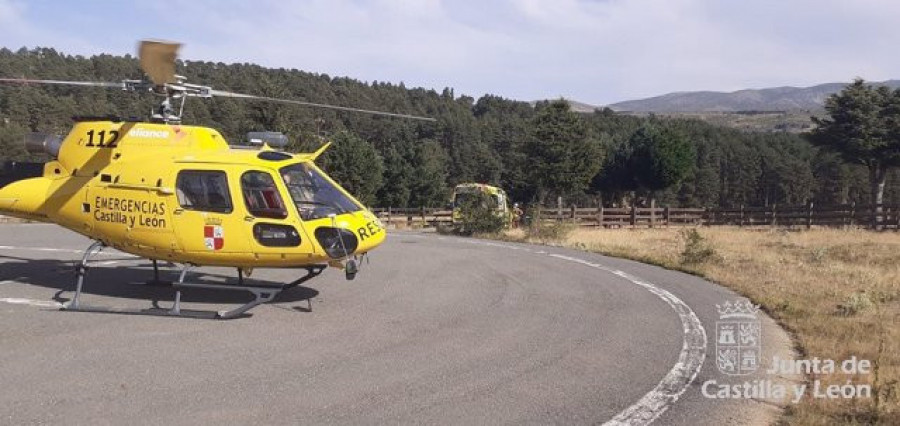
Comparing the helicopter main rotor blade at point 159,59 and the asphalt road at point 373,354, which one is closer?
the asphalt road at point 373,354

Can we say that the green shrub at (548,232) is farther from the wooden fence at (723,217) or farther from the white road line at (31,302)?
the white road line at (31,302)

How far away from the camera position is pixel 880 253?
69.6ft

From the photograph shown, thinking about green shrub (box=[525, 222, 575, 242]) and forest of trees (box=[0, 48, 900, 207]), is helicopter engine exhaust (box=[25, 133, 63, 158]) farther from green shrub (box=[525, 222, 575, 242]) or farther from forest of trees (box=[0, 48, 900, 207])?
green shrub (box=[525, 222, 575, 242])

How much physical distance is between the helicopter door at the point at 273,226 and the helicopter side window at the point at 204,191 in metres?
0.29

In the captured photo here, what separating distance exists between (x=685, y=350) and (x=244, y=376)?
448cm

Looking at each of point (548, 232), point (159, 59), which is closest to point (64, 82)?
point (159, 59)

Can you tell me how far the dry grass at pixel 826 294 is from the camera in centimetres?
558

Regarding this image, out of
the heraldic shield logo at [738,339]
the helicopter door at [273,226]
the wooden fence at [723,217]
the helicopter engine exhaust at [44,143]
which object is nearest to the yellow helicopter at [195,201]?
the helicopter door at [273,226]

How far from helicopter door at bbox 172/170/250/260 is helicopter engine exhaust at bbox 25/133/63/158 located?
2.53 metres

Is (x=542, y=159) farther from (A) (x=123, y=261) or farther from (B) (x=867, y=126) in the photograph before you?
(A) (x=123, y=261)

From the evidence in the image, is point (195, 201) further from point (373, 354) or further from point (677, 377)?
point (677, 377)

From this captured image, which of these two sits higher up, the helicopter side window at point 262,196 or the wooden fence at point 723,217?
the helicopter side window at point 262,196

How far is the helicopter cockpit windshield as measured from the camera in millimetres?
9391

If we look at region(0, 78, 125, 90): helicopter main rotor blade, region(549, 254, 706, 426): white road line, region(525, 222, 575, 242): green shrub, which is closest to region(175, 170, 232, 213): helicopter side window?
region(0, 78, 125, 90): helicopter main rotor blade
